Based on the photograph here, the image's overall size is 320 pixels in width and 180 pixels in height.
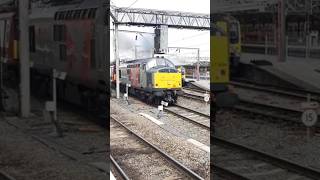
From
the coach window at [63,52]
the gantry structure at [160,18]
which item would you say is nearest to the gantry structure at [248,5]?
the gantry structure at [160,18]

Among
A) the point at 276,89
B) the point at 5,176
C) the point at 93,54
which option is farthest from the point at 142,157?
the point at 5,176

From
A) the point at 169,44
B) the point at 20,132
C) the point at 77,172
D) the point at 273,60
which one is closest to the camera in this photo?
the point at 273,60

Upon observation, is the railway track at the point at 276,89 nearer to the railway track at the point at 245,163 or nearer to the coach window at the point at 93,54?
the railway track at the point at 245,163

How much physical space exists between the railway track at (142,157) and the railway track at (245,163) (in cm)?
23

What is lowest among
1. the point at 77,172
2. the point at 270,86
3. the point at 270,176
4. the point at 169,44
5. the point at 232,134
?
the point at 77,172

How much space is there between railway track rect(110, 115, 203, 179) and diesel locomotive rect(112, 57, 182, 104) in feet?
0.50

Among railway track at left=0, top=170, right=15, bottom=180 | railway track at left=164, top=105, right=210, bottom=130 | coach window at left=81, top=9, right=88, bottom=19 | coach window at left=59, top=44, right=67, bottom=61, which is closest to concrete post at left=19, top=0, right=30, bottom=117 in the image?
coach window at left=59, top=44, right=67, bottom=61

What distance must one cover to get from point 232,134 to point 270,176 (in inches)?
6.3

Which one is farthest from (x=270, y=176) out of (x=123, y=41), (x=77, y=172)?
(x=77, y=172)

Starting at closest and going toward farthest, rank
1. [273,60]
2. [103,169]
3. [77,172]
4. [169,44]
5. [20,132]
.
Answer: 1. [273,60]
2. [169,44]
3. [103,169]
4. [77,172]
5. [20,132]

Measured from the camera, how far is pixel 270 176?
Result: 3.71 ft

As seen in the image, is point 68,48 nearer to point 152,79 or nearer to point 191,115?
point 152,79

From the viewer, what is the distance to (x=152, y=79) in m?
1.69

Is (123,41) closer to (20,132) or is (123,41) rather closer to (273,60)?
(273,60)
